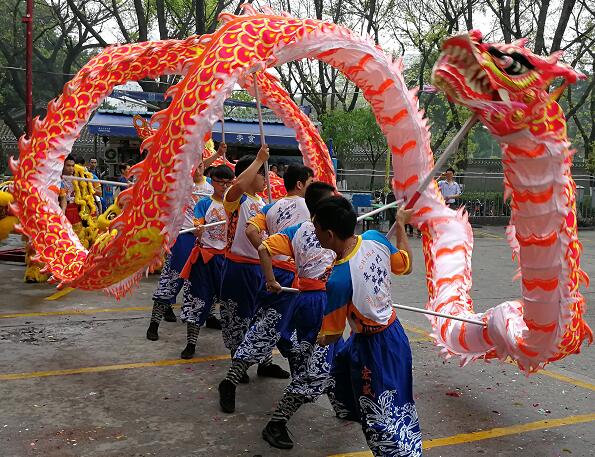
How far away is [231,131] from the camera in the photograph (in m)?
16.0

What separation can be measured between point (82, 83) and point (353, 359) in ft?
9.47

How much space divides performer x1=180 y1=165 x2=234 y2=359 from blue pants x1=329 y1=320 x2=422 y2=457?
268 centimetres

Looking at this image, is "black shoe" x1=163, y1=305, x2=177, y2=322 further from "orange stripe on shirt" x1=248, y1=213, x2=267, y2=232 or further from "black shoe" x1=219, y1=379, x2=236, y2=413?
"orange stripe on shirt" x1=248, y1=213, x2=267, y2=232

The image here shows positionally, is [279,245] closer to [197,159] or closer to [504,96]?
[197,159]

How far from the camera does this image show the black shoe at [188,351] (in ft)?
A: 18.4

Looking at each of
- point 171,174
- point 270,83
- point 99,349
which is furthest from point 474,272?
point 171,174

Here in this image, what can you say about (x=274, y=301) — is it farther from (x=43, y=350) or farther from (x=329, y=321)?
(x=43, y=350)

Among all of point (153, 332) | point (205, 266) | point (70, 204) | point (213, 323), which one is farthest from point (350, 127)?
point (205, 266)

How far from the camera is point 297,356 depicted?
428cm

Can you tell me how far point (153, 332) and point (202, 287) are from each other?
2.64ft

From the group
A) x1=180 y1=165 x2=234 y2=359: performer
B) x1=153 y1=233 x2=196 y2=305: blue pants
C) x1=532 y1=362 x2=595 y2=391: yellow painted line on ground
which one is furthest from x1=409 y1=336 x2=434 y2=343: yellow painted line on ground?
x1=153 y1=233 x2=196 y2=305: blue pants

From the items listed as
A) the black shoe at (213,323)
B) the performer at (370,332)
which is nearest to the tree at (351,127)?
the black shoe at (213,323)

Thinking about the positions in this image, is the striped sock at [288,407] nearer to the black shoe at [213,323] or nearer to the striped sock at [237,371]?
the striped sock at [237,371]

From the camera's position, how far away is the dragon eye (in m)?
2.67
